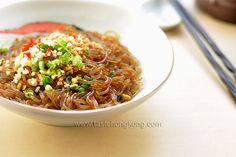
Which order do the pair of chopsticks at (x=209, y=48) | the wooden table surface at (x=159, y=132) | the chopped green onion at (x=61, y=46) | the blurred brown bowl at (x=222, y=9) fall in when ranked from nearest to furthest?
the wooden table surface at (x=159, y=132) < the chopped green onion at (x=61, y=46) < the pair of chopsticks at (x=209, y=48) < the blurred brown bowl at (x=222, y=9)

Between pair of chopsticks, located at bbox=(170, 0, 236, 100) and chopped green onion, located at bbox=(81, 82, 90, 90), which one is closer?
chopped green onion, located at bbox=(81, 82, 90, 90)

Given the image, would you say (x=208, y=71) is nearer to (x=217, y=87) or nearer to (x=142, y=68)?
(x=217, y=87)

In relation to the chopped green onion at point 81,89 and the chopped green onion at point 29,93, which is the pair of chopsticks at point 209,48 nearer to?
the chopped green onion at point 81,89

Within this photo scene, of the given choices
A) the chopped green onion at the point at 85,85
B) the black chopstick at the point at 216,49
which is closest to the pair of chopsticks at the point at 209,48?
the black chopstick at the point at 216,49

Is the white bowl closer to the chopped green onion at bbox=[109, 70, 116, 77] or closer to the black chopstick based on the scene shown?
the chopped green onion at bbox=[109, 70, 116, 77]

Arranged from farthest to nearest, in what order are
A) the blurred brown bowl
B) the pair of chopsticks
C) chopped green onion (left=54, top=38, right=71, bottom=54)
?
the blurred brown bowl, the pair of chopsticks, chopped green onion (left=54, top=38, right=71, bottom=54)

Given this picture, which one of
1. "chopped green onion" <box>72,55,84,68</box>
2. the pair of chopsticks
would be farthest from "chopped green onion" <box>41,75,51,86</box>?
the pair of chopsticks
